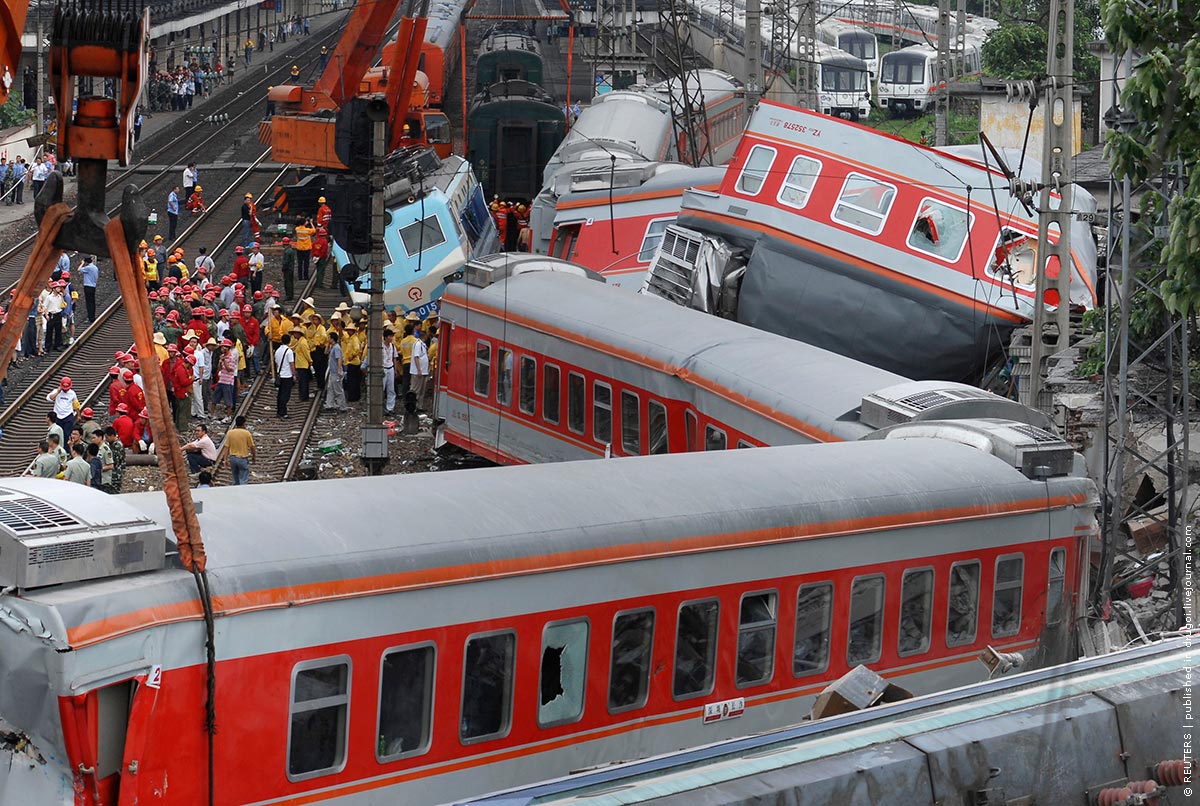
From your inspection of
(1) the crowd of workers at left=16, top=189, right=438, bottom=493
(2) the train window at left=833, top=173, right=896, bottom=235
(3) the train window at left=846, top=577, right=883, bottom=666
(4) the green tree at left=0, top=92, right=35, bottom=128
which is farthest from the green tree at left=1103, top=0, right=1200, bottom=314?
(4) the green tree at left=0, top=92, right=35, bottom=128

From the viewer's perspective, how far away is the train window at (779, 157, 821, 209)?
25.9 m

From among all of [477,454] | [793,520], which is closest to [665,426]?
[477,454]

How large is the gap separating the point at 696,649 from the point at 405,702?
2.42 m

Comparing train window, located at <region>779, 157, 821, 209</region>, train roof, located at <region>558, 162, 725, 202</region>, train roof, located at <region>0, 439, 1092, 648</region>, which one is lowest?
train roof, located at <region>0, 439, 1092, 648</region>

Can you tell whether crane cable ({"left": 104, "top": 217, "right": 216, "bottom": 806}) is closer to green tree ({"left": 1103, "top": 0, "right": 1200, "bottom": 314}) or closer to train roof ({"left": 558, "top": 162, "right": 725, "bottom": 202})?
green tree ({"left": 1103, "top": 0, "right": 1200, "bottom": 314})

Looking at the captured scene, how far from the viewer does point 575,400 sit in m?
20.8

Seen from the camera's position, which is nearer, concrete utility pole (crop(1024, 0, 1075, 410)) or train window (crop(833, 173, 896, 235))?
concrete utility pole (crop(1024, 0, 1075, 410))

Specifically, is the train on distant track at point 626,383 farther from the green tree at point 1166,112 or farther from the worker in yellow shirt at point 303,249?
the worker in yellow shirt at point 303,249

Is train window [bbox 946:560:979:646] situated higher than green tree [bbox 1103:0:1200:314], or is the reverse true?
green tree [bbox 1103:0:1200:314]

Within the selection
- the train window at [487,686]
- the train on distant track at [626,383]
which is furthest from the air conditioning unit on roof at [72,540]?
the train on distant track at [626,383]

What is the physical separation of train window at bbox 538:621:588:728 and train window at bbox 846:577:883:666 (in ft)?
8.62

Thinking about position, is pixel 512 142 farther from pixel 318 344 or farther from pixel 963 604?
pixel 963 604

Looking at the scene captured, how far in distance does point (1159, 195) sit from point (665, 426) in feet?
20.4

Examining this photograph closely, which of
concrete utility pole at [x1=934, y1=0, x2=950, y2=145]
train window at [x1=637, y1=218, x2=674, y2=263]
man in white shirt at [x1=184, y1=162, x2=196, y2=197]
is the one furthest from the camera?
man in white shirt at [x1=184, y1=162, x2=196, y2=197]
